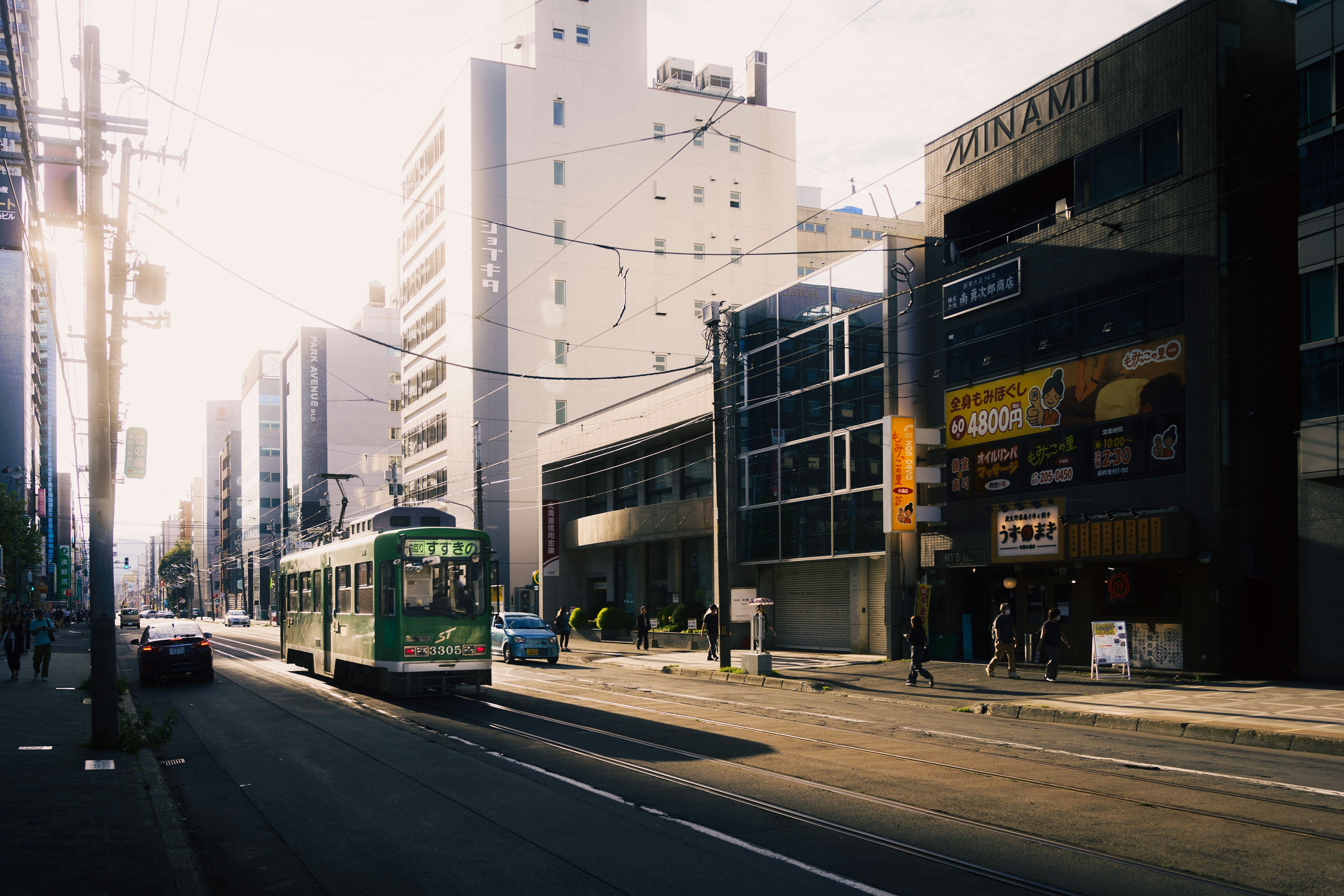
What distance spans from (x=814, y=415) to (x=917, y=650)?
12275 millimetres

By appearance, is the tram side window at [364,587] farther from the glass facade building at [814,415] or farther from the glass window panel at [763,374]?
the glass window panel at [763,374]

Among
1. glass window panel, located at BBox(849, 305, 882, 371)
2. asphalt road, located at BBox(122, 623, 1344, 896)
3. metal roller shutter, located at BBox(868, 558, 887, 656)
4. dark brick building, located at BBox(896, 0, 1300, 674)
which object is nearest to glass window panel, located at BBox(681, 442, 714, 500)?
metal roller shutter, located at BBox(868, 558, 887, 656)

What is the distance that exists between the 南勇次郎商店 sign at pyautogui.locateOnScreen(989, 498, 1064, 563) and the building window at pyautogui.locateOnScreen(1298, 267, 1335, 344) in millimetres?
6375

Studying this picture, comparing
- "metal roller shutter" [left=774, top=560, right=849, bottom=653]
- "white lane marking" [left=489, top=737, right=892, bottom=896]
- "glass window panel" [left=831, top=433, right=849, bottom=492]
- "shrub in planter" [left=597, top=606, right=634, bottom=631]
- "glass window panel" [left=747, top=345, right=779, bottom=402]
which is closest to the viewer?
"white lane marking" [left=489, top=737, right=892, bottom=896]

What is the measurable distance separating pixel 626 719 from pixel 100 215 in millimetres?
10654

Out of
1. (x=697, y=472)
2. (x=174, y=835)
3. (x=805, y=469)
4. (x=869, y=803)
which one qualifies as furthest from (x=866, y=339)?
(x=174, y=835)

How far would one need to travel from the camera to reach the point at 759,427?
124 feet

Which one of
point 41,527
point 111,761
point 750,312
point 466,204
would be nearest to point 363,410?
point 41,527

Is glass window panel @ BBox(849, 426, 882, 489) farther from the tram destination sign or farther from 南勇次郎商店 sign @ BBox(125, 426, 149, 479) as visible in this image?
南勇次郎商店 sign @ BBox(125, 426, 149, 479)

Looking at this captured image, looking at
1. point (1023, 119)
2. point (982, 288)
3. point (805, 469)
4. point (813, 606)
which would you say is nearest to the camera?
point (1023, 119)

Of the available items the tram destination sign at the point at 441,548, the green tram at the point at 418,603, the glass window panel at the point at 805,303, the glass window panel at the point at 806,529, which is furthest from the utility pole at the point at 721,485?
the tram destination sign at the point at 441,548

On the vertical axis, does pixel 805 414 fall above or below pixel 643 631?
above

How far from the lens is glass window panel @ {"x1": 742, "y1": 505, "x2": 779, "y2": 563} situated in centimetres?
3644

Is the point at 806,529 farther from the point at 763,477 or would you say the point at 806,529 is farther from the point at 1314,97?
the point at 1314,97
